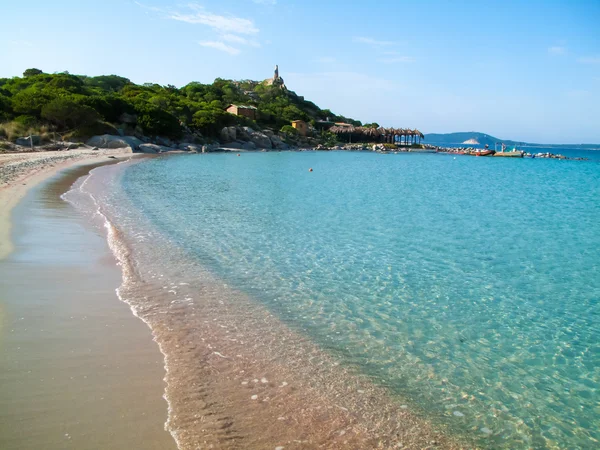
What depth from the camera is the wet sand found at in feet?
10.0

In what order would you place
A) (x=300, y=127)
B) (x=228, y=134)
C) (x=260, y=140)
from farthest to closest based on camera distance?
1. (x=300, y=127)
2. (x=260, y=140)
3. (x=228, y=134)

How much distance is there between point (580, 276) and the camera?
25.9ft

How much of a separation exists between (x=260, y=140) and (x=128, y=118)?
22802mm

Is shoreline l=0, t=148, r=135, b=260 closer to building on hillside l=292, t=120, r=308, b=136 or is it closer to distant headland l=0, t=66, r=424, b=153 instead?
distant headland l=0, t=66, r=424, b=153

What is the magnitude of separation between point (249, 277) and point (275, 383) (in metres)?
3.28

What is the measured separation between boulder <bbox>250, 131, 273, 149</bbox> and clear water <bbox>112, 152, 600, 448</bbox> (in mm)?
52333

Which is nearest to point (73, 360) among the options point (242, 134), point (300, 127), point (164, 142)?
point (164, 142)

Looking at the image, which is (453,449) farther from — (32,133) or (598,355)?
(32,133)

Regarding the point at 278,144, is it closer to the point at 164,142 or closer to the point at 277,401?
the point at 164,142

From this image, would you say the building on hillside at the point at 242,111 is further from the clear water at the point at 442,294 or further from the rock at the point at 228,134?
the clear water at the point at 442,294

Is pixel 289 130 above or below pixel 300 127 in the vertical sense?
below

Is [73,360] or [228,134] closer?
[73,360]

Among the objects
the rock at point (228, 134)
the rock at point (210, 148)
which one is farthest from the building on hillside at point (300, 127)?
the rock at point (210, 148)

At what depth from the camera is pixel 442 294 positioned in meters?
6.64
